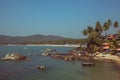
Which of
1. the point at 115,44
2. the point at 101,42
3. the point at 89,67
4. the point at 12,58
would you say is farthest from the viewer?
the point at 101,42

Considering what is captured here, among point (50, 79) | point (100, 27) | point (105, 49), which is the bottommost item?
point (50, 79)

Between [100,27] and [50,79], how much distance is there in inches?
3326

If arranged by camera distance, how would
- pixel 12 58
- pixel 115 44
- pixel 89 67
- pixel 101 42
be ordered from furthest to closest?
pixel 101 42 → pixel 115 44 → pixel 12 58 → pixel 89 67

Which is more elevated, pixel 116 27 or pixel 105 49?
pixel 116 27

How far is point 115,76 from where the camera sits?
57.6 meters

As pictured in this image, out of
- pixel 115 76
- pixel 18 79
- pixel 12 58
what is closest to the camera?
pixel 18 79

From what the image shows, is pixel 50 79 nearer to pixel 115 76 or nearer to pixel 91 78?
pixel 91 78

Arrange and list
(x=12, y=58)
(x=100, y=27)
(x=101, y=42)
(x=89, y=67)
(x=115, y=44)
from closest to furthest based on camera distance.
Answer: (x=89, y=67)
(x=12, y=58)
(x=115, y=44)
(x=101, y=42)
(x=100, y=27)

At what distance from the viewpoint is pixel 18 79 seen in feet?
177

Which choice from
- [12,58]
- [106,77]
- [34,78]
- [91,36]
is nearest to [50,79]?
[34,78]

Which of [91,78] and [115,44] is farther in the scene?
[115,44]

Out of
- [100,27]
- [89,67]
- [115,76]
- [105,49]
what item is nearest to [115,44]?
[105,49]

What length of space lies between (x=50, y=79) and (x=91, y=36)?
6876 cm

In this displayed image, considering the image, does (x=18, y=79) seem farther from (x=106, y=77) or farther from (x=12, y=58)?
(x=12, y=58)
